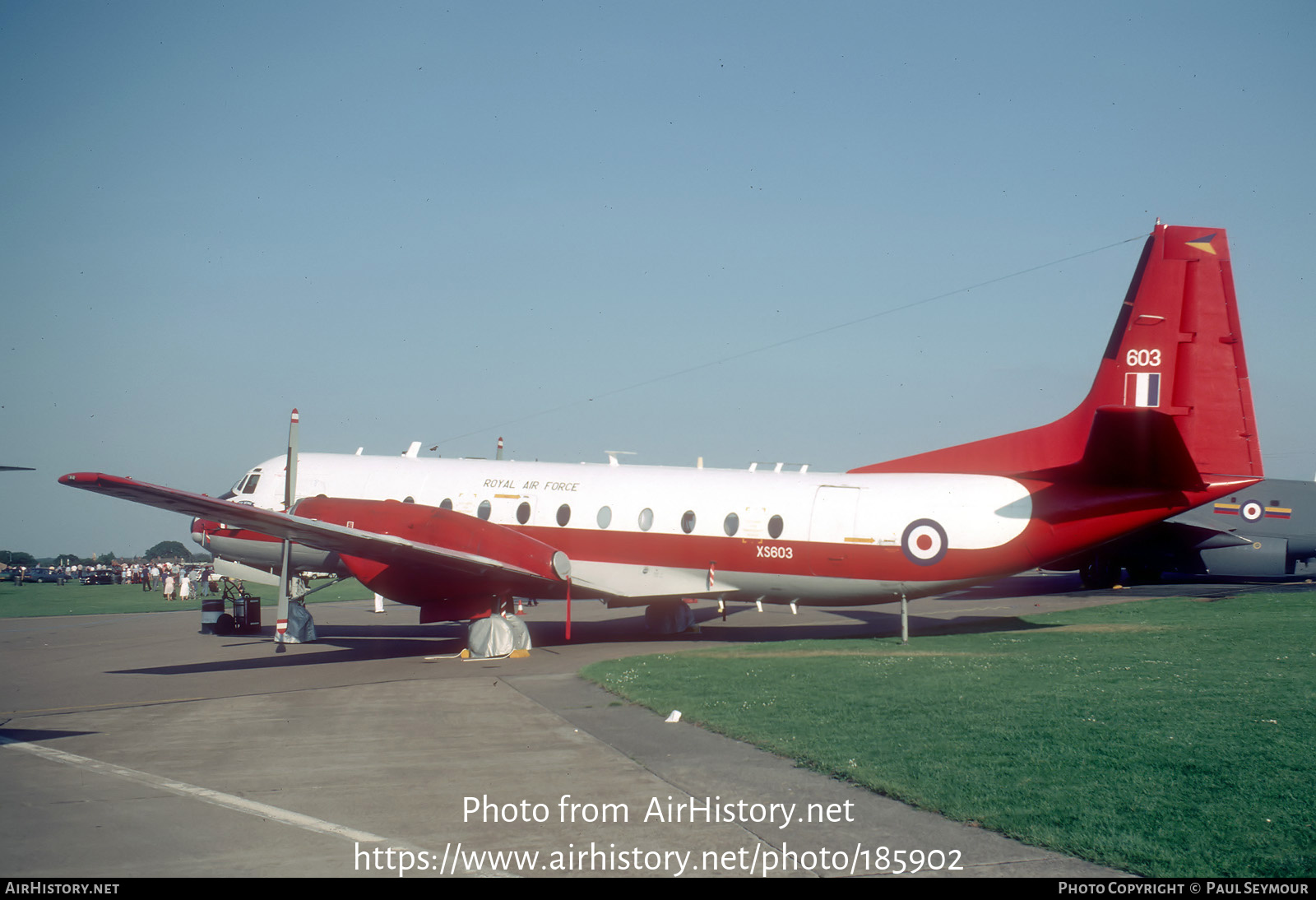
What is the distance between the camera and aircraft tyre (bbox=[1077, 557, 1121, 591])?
35.4 metres

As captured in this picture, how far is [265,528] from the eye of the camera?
1625 centimetres

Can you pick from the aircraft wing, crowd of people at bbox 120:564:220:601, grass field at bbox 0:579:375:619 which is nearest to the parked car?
crowd of people at bbox 120:564:220:601

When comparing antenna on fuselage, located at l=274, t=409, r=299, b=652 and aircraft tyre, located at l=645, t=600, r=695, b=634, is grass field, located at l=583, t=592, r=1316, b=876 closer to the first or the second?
aircraft tyre, located at l=645, t=600, r=695, b=634

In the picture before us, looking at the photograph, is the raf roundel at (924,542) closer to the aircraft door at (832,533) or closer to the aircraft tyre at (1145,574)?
the aircraft door at (832,533)

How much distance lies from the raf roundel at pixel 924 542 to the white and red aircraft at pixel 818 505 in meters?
0.03

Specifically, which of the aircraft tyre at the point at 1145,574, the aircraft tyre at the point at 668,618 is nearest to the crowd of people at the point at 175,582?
the aircraft tyre at the point at 668,618

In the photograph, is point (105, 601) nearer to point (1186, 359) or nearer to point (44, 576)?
point (1186, 359)

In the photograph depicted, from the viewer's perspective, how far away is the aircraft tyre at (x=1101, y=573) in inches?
1394

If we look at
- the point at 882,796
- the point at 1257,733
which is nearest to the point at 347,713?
the point at 882,796

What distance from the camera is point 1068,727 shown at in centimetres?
941

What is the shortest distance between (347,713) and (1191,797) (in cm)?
898

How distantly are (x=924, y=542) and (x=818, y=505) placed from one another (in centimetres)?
211

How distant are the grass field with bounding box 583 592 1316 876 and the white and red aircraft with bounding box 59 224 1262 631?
69.6 inches

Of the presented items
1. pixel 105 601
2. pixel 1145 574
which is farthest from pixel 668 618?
pixel 105 601
